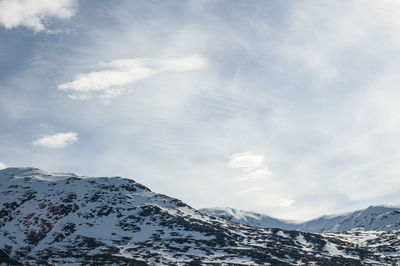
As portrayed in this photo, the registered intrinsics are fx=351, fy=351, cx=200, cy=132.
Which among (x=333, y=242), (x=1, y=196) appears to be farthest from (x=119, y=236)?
(x=333, y=242)

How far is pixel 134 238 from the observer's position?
148m

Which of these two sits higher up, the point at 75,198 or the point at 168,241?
the point at 75,198

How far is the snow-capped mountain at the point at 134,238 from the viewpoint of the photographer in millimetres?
123312

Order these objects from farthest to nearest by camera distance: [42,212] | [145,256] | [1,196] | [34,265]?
[1,196] → [42,212] → [145,256] → [34,265]

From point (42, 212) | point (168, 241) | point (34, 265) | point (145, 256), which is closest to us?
point (34, 265)

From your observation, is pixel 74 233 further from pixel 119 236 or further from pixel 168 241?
pixel 168 241

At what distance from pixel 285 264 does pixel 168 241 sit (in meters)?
48.0

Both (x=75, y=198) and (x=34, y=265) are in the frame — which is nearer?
(x=34, y=265)

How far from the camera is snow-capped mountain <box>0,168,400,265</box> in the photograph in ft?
405

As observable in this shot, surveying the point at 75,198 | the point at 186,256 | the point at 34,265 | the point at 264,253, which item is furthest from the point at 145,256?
the point at 75,198

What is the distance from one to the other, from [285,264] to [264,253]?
14.1 metres

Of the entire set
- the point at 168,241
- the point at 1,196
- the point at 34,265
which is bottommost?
the point at 34,265

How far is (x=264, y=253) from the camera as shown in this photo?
136750 millimetres

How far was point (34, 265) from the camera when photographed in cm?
10631
